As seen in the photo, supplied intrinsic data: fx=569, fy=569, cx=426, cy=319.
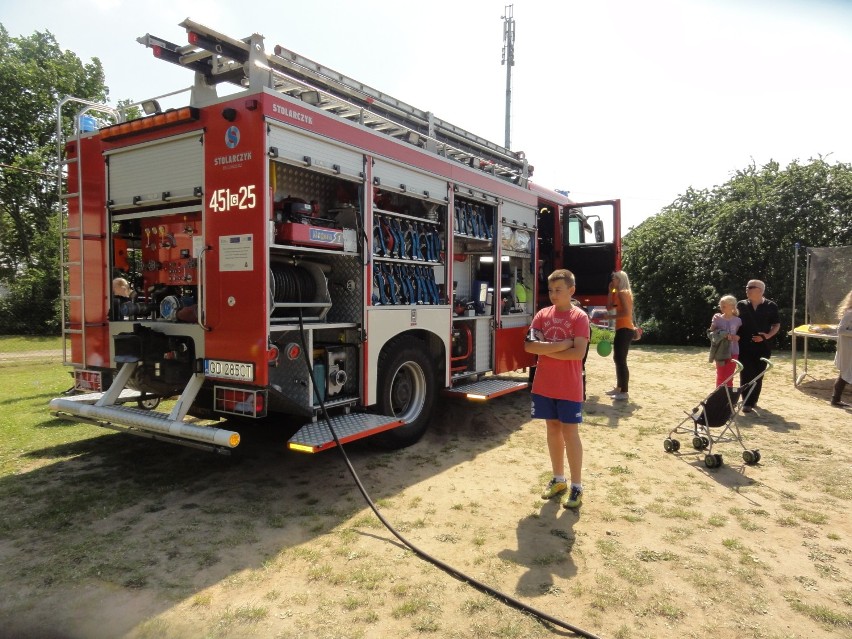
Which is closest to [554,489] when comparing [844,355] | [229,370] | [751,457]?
[751,457]

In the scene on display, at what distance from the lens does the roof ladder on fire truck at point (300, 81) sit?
13.7 feet

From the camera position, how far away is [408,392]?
5.89 m

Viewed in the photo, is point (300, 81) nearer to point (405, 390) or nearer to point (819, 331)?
point (405, 390)

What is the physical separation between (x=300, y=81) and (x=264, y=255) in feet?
5.48

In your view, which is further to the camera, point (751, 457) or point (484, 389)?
point (484, 389)

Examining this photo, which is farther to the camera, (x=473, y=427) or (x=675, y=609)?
(x=473, y=427)

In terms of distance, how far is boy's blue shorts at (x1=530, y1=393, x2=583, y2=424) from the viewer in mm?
4086

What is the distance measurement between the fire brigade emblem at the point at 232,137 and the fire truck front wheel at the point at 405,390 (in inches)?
88.5

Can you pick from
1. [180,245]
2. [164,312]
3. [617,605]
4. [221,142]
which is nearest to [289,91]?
[221,142]

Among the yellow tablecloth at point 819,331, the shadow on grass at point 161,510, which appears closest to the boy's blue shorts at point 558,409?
the shadow on grass at point 161,510

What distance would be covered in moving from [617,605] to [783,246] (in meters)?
18.4

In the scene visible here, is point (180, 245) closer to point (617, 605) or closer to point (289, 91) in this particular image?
point (289, 91)

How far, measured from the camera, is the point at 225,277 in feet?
14.1

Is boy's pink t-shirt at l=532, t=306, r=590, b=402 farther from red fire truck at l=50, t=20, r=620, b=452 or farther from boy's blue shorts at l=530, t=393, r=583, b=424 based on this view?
red fire truck at l=50, t=20, r=620, b=452
